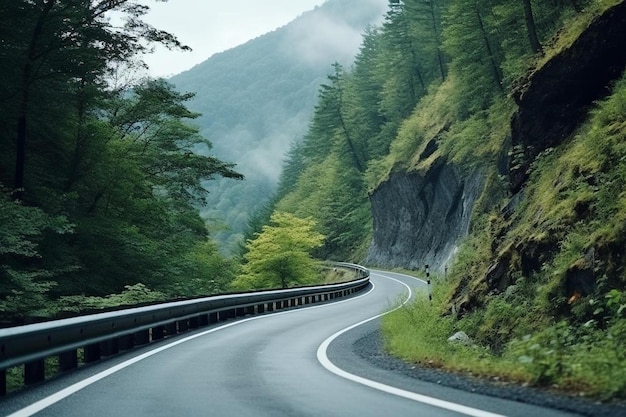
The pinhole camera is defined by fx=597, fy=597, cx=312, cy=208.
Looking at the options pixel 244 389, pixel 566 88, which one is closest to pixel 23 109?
pixel 244 389

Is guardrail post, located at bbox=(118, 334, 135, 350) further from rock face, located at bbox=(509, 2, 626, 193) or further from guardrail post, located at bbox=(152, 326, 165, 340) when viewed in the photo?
rock face, located at bbox=(509, 2, 626, 193)

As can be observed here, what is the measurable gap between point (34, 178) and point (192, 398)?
1393 centimetres

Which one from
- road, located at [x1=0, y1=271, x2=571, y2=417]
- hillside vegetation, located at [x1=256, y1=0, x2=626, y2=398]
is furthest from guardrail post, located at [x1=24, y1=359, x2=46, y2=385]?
hillside vegetation, located at [x1=256, y1=0, x2=626, y2=398]

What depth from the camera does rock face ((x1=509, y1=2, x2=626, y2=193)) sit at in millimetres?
15727

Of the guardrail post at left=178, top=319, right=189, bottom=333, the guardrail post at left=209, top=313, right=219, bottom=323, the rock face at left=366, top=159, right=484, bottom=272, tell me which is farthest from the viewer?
the rock face at left=366, top=159, right=484, bottom=272

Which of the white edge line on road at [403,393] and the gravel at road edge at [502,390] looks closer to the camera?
the gravel at road edge at [502,390]

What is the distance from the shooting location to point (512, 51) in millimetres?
32062

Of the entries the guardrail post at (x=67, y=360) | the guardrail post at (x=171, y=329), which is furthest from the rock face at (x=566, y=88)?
the guardrail post at (x=67, y=360)

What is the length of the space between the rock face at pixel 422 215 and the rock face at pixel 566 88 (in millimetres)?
18898

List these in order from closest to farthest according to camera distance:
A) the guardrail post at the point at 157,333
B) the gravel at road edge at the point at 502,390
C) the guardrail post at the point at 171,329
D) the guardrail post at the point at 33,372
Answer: the gravel at road edge at the point at 502,390 < the guardrail post at the point at 33,372 < the guardrail post at the point at 157,333 < the guardrail post at the point at 171,329

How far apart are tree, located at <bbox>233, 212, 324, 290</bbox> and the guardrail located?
725 inches

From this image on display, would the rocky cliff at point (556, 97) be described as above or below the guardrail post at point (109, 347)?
above

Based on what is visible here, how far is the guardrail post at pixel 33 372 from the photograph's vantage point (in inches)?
303

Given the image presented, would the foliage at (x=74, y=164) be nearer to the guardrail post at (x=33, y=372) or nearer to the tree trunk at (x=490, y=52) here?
the guardrail post at (x=33, y=372)
